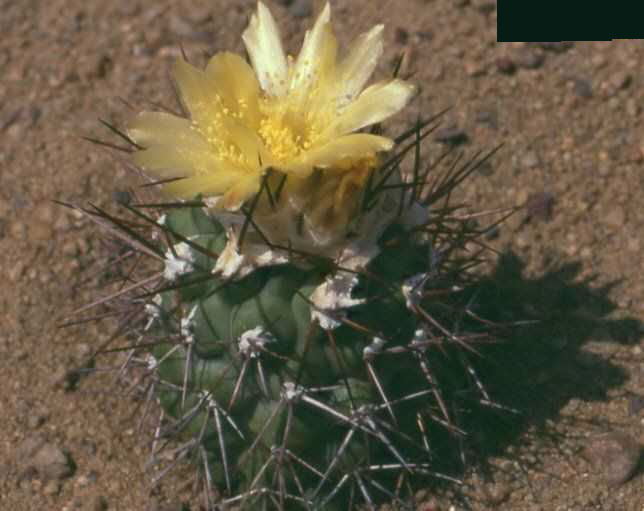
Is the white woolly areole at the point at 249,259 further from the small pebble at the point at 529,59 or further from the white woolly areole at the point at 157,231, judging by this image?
the small pebble at the point at 529,59

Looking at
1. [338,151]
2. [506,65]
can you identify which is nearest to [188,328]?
[338,151]

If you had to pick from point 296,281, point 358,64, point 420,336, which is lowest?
point 420,336

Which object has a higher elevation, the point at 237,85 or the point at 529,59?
the point at 237,85

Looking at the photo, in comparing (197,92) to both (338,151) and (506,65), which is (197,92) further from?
(506,65)

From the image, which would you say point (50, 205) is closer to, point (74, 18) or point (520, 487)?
point (74, 18)

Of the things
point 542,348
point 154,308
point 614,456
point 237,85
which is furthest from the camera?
point 542,348

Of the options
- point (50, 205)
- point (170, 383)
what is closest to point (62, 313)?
point (50, 205)

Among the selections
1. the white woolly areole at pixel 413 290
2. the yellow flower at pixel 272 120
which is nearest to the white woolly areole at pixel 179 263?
the yellow flower at pixel 272 120
